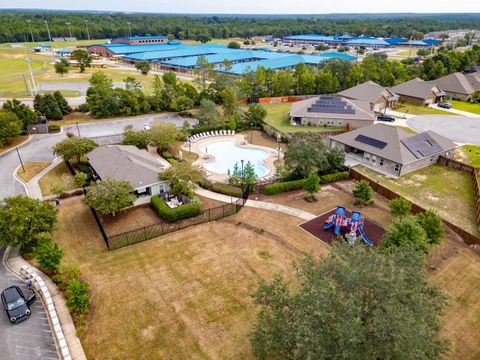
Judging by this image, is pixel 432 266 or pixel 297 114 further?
pixel 297 114

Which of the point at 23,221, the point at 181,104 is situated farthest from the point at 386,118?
the point at 23,221

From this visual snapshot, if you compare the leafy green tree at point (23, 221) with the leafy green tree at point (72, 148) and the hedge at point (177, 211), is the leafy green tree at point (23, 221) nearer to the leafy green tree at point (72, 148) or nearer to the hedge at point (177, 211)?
the hedge at point (177, 211)

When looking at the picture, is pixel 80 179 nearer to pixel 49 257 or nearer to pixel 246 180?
pixel 49 257

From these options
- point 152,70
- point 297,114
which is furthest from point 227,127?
point 152,70

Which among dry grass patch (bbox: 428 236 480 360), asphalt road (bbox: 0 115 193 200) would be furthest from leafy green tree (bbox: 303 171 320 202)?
asphalt road (bbox: 0 115 193 200)

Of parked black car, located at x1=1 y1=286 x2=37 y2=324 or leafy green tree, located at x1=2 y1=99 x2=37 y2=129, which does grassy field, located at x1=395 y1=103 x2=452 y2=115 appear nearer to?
leafy green tree, located at x1=2 y1=99 x2=37 y2=129

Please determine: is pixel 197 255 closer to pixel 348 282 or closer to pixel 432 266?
pixel 348 282
